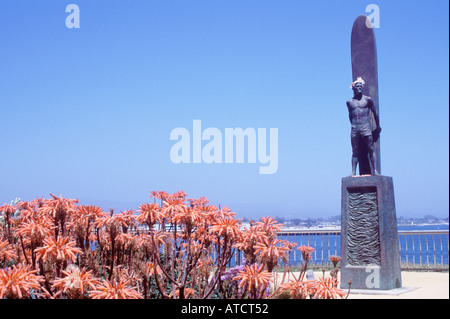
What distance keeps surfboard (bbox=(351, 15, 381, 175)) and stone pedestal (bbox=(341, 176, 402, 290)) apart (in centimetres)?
53

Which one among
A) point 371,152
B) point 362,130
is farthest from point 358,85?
point 371,152

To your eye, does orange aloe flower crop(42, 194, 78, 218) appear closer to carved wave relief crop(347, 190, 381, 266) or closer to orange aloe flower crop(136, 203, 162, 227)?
orange aloe flower crop(136, 203, 162, 227)

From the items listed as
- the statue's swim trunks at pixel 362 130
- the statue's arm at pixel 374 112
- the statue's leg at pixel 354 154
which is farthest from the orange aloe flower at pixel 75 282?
the statue's arm at pixel 374 112

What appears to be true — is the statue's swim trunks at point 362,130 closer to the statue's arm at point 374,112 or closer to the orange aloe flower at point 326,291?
the statue's arm at point 374,112

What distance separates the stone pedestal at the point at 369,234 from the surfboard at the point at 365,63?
528mm

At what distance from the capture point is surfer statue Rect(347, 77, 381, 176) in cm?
971

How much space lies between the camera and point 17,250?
3.75 meters

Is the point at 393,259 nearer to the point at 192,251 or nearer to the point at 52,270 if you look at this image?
the point at 192,251

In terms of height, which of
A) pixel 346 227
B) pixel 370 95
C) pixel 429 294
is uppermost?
pixel 370 95
